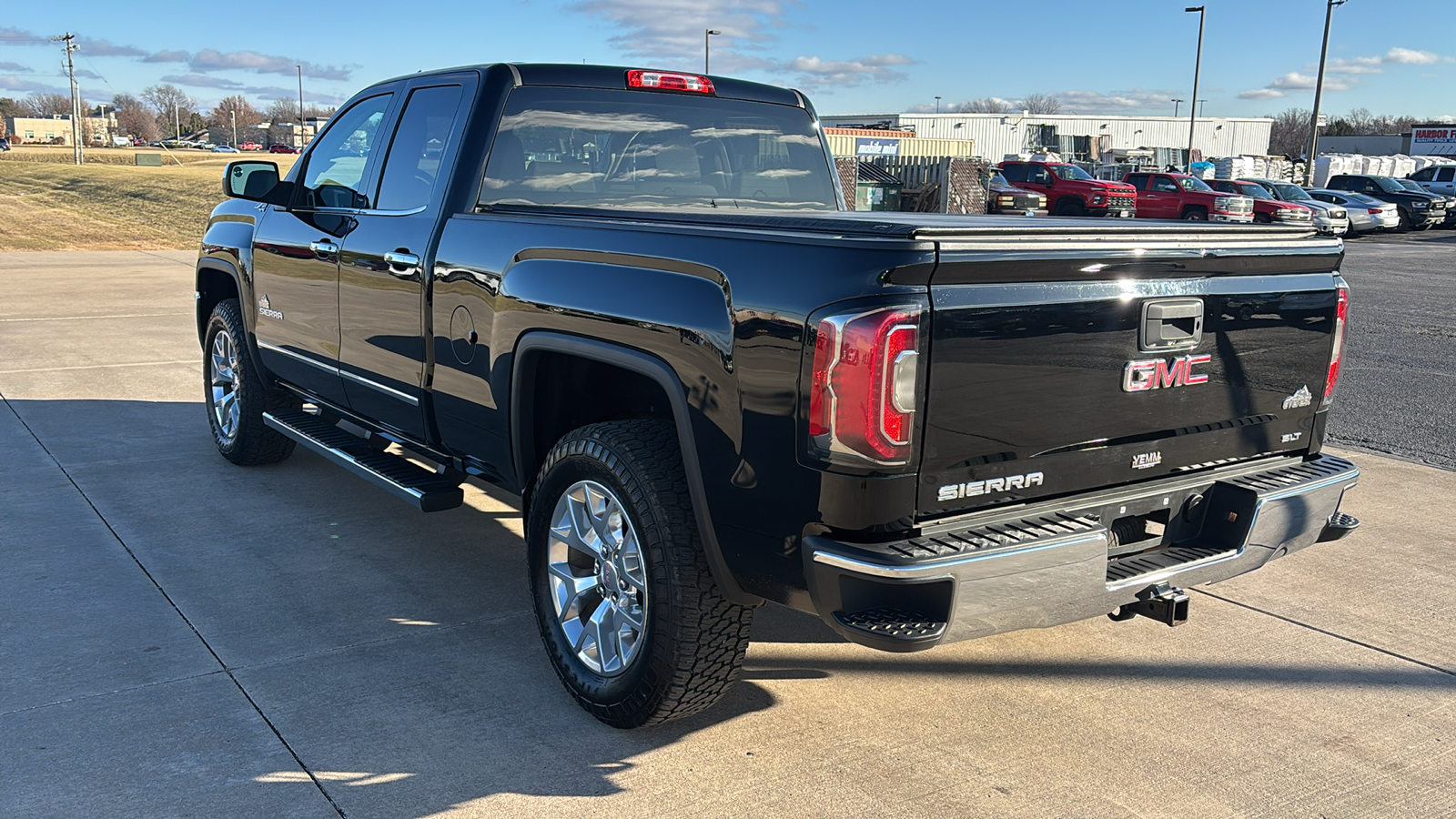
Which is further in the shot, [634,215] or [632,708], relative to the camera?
[634,215]

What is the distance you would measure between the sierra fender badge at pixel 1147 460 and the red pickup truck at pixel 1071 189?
28.5 meters

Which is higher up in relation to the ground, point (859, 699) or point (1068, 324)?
point (1068, 324)

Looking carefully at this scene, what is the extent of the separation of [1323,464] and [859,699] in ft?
5.63

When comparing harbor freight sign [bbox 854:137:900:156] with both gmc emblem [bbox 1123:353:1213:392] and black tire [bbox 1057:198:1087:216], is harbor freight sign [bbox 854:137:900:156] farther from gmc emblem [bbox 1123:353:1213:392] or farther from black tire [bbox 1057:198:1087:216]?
gmc emblem [bbox 1123:353:1213:392]

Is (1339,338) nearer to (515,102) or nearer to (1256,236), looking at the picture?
(1256,236)

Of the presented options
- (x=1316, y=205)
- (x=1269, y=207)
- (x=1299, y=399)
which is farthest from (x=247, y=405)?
(x=1316, y=205)

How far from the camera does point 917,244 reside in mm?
2746

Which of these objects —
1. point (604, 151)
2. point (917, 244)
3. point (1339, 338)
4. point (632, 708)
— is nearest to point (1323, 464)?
point (1339, 338)

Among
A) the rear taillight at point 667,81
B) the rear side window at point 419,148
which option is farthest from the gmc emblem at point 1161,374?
the rear side window at point 419,148

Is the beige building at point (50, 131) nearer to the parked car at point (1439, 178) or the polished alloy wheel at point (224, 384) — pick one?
the parked car at point (1439, 178)

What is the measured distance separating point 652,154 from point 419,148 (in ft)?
3.13

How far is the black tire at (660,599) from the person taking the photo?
3.26 m

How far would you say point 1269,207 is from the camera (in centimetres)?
3030

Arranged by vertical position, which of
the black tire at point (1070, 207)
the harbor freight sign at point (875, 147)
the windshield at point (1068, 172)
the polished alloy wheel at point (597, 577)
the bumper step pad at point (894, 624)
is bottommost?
the polished alloy wheel at point (597, 577)
